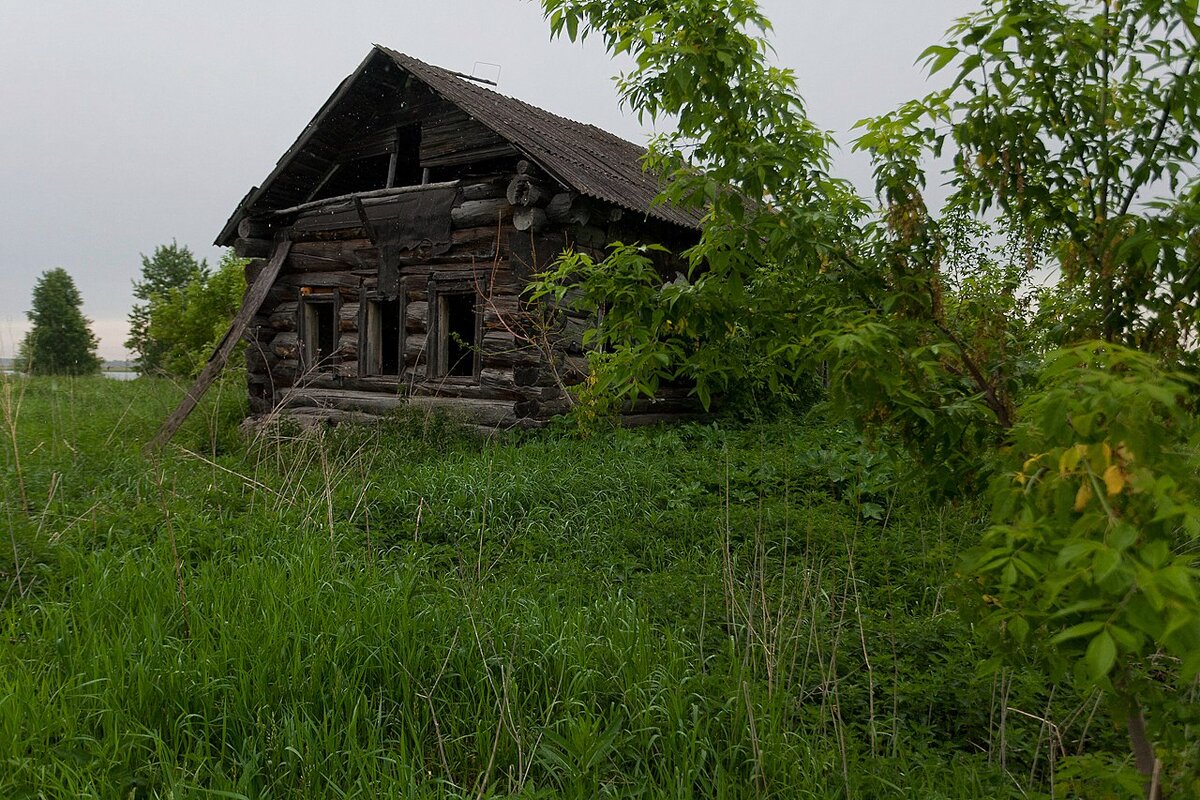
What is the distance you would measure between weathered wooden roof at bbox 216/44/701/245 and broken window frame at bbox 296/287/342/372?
164cm

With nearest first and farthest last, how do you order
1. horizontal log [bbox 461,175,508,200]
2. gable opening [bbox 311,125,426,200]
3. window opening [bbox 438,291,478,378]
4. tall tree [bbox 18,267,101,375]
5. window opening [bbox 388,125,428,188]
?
horizontal log [bbox 461,175,508,200] < window opening [bbox 438,291,478,378] < window opening [bbox 388,125,428,188] < gable opening [bbox 311,125,426,200] < tall tree [bbox 18,267,101,375]

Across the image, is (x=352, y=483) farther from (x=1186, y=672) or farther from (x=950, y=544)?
(x=1186, y=672)

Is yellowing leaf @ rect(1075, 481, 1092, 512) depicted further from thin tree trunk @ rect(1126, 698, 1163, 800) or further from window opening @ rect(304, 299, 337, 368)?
window opening @ rect(304, 299, 337, 368)

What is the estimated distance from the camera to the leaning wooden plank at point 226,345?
30.4ft

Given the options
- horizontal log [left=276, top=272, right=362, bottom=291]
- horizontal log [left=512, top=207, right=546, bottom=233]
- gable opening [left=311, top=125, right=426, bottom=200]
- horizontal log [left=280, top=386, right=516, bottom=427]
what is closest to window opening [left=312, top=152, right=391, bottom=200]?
gable opening [left=311, top=125, right=426, bottom=200]

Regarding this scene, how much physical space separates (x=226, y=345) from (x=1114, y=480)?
1070cm

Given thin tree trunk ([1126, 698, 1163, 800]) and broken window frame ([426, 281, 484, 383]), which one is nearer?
thin tree trunk ([1126, 698, 1163, 800])

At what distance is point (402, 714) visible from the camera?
2793 mm

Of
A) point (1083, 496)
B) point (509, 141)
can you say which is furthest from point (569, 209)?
point (1083, 496)

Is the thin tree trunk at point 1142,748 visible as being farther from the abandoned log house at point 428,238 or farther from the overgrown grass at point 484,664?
the abandoned log house at point 428,238

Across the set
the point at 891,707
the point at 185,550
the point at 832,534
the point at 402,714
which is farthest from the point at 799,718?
the point at 185,550

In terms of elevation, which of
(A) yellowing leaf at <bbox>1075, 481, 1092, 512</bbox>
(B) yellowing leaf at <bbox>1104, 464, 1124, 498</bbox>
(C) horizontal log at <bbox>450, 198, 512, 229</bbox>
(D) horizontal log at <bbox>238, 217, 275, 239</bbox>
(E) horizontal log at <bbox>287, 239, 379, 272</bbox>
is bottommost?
(A) yellowing leaf at <bbox>1075, 481, 1092, 512</bbox>

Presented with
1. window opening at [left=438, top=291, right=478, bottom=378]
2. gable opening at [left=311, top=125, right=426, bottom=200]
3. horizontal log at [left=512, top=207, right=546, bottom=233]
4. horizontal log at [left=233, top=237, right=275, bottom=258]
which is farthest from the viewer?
horizontal log at [left=233, top=237, right=275, bottom=258]

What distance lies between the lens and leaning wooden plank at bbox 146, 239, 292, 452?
9.26m
